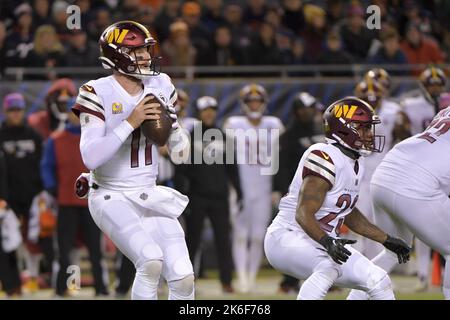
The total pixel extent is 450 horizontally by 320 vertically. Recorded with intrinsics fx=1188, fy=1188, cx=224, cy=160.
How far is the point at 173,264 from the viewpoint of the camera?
6637mm

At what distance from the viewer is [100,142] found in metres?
6.52

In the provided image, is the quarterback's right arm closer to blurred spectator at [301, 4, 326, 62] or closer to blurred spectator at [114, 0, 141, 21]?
blurred spectator at [114, 0, 141, 21]

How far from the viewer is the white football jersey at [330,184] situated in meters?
6.77

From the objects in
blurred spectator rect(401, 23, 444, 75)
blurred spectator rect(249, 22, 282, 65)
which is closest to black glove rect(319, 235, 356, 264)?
blurred spectator rect(249, 22, 282, 65)

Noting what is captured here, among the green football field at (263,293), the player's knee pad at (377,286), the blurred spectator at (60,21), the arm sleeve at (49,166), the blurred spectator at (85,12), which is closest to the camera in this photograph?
the player's knee pad at (377,286)

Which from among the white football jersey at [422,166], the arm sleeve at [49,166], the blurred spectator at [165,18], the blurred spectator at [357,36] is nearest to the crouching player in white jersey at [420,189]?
the white football jersey at [422,166]

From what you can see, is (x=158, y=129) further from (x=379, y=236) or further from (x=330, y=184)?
(x=379, y=236)

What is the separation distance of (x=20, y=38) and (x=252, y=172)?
2.98m

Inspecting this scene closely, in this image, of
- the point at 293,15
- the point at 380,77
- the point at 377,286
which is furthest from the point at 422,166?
the point at 293,15

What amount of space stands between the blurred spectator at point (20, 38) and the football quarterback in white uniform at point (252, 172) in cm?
236

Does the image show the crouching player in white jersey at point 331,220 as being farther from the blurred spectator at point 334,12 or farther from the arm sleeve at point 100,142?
the blurred spectator at point 334,12

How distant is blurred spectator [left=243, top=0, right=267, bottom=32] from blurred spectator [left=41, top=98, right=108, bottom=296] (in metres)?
3.71

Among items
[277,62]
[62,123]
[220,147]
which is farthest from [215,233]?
[277,62]

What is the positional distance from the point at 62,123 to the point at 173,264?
180 inches
